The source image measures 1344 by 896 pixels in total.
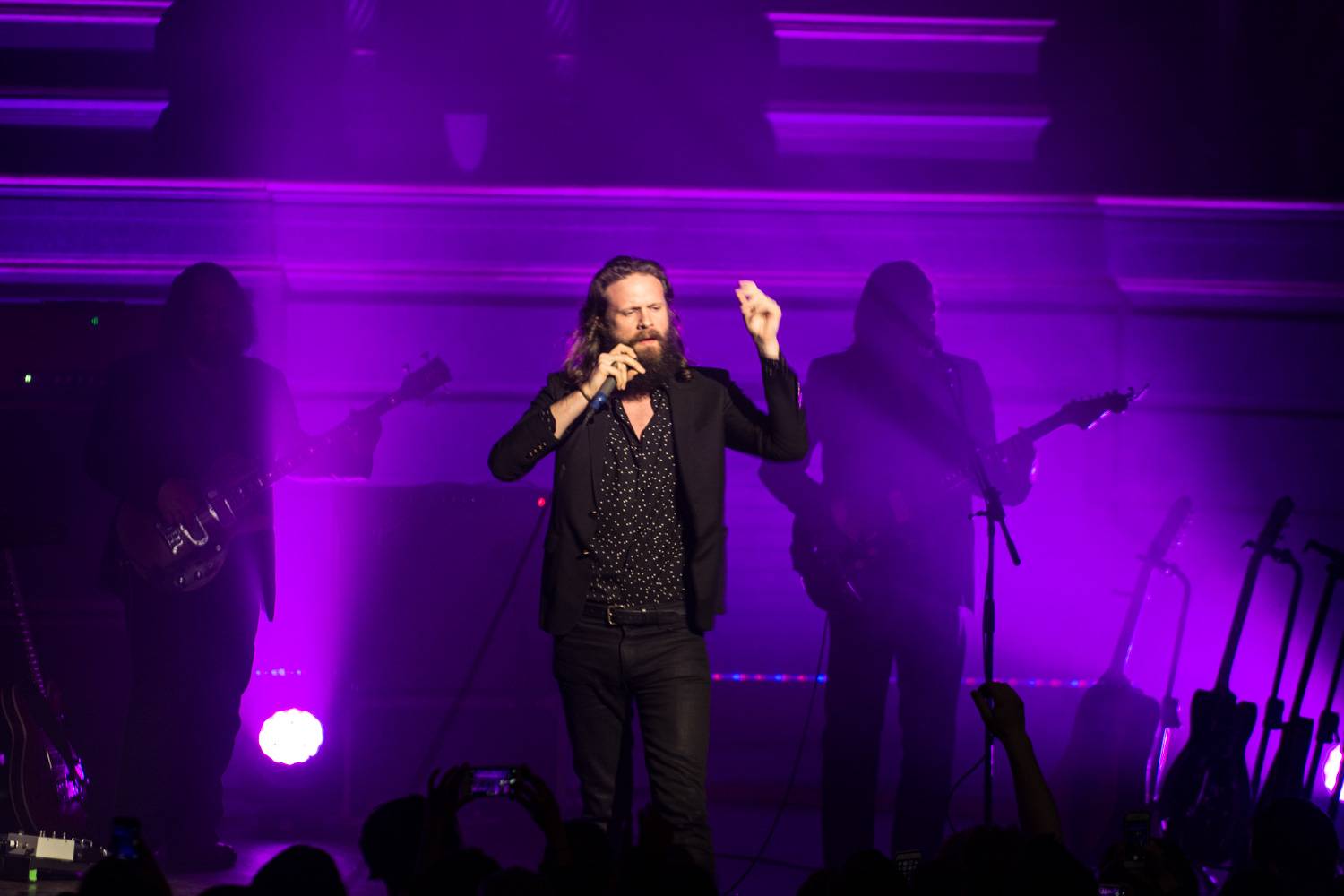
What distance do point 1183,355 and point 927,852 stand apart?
9.13 ft

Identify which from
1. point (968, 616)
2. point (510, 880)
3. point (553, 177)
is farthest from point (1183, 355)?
point (510, 880)

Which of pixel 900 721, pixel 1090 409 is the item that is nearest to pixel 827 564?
pixel 900 721

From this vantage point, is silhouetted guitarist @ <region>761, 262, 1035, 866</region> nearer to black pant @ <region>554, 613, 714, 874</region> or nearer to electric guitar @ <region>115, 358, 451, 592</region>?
black pant @ <region>554, 613, 714, 874</region>

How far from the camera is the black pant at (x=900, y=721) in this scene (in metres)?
4.55

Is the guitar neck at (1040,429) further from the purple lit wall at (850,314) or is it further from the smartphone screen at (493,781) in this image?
the smartphone screen at (493,781)

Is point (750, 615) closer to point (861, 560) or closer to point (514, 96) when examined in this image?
point (861, 560)

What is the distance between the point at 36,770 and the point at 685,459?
8.42 feet

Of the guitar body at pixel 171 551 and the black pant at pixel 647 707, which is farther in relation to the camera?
the guitar body at pixel 171 551

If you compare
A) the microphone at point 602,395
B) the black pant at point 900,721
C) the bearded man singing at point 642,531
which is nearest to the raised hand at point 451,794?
the bearded man singing at point 642,531

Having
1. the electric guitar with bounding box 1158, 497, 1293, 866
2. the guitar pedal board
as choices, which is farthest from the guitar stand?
the guitar pedal board

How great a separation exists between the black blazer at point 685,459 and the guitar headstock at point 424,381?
1.89 m

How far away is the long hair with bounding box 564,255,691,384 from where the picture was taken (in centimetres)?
366

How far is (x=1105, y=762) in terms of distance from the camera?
5.41 meters

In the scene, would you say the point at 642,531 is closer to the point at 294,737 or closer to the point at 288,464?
the point at 288,464
